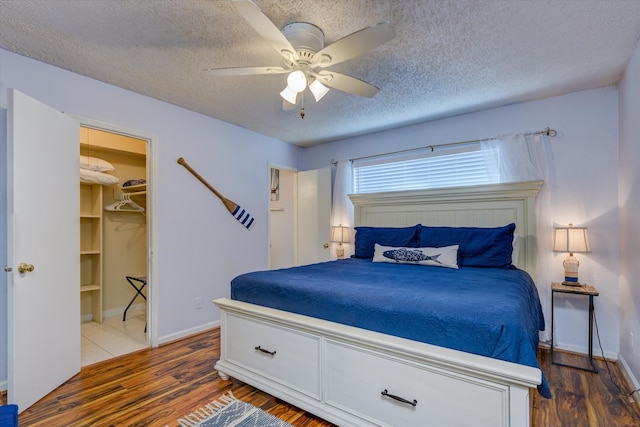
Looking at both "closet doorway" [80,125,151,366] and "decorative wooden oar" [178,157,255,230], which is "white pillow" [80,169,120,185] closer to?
"closet doorway" [80,125,151,366]

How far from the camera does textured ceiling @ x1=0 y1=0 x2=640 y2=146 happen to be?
177 centimetres

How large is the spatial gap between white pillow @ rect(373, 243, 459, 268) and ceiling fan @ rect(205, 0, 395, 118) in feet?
5.16

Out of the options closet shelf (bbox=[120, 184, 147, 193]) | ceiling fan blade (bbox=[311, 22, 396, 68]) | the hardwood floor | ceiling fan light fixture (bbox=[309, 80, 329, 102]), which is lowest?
the hardwood floor

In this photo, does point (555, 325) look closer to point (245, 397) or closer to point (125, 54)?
point (245, 397)

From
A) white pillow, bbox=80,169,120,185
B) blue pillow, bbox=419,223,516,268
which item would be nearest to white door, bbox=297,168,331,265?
blue pillow, bbox=419,223,516,268

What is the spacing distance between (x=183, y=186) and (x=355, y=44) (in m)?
2.43

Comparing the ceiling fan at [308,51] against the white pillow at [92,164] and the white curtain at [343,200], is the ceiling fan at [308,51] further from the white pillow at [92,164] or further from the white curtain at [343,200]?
the white pillow at [92,164]

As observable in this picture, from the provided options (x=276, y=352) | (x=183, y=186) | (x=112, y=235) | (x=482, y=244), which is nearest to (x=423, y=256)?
(x=482, y=244)

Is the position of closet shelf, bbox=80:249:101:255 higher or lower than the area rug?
higher

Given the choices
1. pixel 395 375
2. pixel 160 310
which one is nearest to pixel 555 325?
pixel 395 375

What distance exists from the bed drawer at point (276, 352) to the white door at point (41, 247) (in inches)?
47.0

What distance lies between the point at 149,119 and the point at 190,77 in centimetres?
75

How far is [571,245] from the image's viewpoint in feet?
8.81

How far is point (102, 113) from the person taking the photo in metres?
2.71
